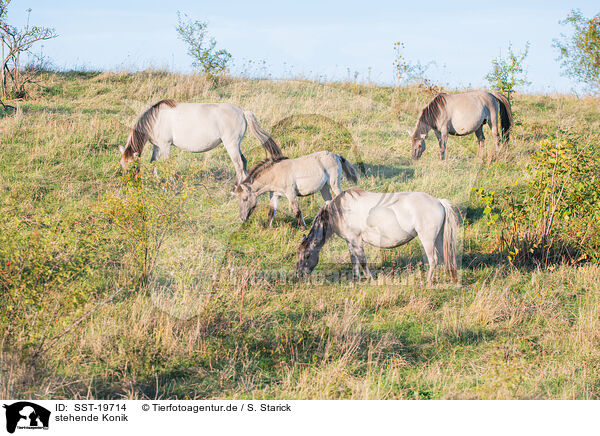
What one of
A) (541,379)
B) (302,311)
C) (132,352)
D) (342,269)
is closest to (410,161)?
(342,269)

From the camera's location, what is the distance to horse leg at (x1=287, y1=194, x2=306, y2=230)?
9.37m

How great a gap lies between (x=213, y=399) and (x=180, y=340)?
1.09 meters

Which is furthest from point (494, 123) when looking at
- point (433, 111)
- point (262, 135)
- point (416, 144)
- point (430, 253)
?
point (430, 253)

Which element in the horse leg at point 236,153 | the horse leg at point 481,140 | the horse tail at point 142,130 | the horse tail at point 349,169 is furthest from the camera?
the horse leg at point 481,140

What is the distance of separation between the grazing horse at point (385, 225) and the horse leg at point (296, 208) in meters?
1.86

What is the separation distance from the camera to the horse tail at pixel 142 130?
1111cm

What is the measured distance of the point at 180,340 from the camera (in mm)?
5660

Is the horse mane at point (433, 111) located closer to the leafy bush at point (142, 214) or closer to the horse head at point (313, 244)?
the horse head at point (313, 244)

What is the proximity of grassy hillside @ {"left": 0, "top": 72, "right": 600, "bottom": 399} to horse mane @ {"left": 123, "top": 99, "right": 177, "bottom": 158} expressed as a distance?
28.7 inches

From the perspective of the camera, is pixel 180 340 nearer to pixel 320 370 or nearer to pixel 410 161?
pixel 320 370
